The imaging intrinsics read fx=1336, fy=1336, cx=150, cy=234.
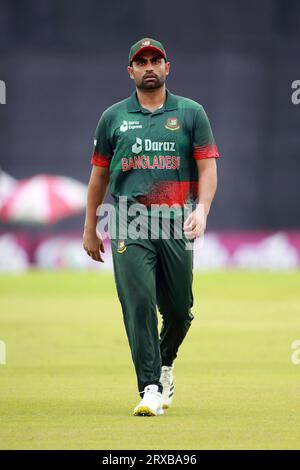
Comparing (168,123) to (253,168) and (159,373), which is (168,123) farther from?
(253,168)

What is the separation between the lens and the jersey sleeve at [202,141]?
9.22m

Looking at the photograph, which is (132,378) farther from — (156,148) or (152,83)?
(152,83)

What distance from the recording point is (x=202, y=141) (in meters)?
9.23

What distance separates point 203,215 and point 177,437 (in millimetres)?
1656

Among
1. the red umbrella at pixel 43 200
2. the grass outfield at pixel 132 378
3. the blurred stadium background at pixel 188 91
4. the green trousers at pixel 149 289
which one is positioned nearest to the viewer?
the grass outfield at pixel 132 378

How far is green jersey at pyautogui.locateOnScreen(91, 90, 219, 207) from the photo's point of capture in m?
9.21

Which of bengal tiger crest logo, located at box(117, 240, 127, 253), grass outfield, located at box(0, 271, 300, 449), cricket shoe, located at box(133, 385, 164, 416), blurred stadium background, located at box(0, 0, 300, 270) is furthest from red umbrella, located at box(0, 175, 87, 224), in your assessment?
cricket shoe, located at box(133, 385, 164, 416)

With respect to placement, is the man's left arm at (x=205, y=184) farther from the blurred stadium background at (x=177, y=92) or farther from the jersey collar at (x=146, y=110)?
the blurred stadium background at (x=177, y=92)

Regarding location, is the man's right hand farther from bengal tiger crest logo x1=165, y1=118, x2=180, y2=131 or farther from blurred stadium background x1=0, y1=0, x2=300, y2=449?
blurred stadium background x1=0, y1=0, x2=300, y2=449

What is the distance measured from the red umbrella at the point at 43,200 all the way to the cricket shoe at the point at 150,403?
22326 millimetres

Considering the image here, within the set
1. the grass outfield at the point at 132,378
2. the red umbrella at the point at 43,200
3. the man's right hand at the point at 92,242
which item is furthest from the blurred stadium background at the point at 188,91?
the man's right hand at the point at 92,242

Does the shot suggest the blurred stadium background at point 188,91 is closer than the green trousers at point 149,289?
No

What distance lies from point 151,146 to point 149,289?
3.24 ft

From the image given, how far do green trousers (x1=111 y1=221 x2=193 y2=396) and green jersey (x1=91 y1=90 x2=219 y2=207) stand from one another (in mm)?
334
